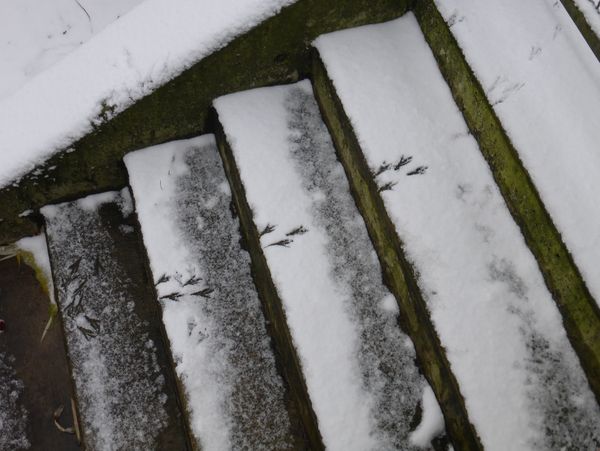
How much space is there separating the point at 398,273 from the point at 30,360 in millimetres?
1909

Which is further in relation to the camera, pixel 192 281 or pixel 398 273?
pixel 192 281

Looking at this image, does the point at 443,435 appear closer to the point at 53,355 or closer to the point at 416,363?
the point at 416,363

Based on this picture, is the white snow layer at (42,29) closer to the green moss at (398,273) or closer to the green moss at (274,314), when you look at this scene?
the green moss at (274,314)

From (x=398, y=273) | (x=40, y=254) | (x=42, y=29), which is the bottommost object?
(x=398, y=273)

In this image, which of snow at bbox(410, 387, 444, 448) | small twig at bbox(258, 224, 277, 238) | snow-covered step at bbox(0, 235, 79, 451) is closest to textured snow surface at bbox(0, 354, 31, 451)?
snow-covered step at bbox(0, 235, 79, 451)

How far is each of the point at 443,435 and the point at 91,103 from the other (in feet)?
6.41

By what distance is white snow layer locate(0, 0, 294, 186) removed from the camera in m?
1.83

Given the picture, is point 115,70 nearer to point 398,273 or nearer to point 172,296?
point 172,296

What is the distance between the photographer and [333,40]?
6.68ft

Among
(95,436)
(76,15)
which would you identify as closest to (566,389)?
(95,436)

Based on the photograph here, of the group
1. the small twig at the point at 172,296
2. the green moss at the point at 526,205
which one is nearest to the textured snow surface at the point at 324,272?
the small twig at the point at 172,296

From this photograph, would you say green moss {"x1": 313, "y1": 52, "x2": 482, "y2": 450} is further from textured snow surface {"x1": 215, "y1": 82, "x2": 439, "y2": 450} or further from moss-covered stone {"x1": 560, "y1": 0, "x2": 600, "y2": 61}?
moss-covered stone {"x1": 560, "y1": 0, "x2": 600, "y2": 61}

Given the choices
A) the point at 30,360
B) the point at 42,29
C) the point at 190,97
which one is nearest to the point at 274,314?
the point at 190,97

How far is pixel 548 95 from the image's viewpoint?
1634mm
